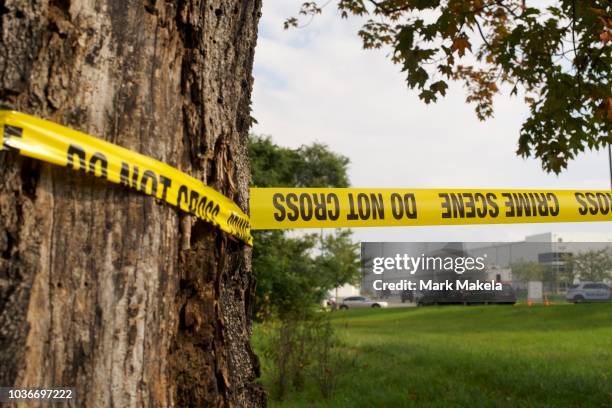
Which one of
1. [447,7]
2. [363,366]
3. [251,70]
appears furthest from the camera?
[363,366]

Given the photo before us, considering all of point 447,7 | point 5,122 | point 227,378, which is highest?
point 447,7

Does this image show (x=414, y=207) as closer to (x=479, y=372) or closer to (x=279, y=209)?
(x=279, y=209)

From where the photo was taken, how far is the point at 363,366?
26.7ft

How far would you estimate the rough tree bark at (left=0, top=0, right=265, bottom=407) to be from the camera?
4.10ft

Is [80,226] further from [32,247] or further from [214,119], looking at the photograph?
[214,119]

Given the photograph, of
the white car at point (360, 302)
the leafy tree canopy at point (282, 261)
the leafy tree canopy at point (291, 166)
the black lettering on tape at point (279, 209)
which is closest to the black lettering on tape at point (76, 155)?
the black lettering on tape at point (279, 209)

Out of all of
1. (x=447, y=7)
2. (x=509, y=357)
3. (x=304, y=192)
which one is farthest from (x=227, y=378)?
(x=509, y=357)

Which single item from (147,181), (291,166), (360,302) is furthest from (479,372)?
(360,302)

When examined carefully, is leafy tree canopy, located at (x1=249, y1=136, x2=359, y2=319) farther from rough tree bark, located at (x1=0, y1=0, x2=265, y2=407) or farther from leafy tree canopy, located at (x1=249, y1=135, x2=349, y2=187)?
rough tree bark, located at (x1=0, y1=0, x2=265, y2=407)

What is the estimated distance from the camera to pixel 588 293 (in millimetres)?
20844

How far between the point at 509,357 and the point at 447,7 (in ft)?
18.4

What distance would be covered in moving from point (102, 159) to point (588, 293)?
22.5 metres

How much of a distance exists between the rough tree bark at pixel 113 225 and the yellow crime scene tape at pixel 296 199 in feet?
0.12

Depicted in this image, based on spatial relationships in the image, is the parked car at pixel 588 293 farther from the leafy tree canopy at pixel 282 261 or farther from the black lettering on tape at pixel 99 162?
the black lettering on tape at pixel 99 162
